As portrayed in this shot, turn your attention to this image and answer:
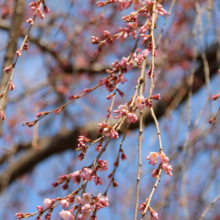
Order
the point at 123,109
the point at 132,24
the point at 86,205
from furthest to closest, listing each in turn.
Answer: the point at 132,24 → the point at 123,109 → the point at 86,205

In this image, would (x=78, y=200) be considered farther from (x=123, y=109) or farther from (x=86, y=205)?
(x=123, y=109)

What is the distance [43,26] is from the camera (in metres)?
2.91

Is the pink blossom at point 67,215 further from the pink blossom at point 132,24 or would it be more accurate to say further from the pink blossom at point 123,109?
the pink blossom at point 132,24

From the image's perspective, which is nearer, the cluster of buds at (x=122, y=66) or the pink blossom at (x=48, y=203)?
the pink blossom at (x=48, y=203)

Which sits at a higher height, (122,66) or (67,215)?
(122,66)

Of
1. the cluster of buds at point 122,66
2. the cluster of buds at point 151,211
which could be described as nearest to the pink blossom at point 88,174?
the cluster of buds at point 151,211

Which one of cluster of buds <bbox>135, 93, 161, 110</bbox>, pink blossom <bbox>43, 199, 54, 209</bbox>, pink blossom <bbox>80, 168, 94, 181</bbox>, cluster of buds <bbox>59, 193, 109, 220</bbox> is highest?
cluster of buds <bbox>135, 93, 161, 110</bbox>

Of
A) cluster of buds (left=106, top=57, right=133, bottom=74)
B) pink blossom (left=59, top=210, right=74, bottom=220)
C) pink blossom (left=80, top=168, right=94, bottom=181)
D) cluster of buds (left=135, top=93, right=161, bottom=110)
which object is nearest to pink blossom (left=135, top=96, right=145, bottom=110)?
cluster of buds (left=135, top=93, right=161, bottom=110)

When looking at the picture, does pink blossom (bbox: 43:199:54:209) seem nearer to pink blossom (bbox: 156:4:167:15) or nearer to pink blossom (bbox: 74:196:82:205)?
pink blossom (bbox: 74:196:82:205)

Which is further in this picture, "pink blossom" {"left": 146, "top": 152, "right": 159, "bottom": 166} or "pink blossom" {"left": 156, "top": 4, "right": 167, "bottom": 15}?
"pink blossom" {"left": 156, "top": 4, "right": 167, "bottom": 15}

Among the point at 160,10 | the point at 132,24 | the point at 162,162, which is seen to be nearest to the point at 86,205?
the point at 162,162

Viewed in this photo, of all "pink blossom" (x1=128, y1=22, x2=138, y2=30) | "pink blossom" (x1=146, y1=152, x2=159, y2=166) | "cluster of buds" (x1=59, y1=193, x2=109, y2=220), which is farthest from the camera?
"pink blossom" (x1=128, y1=22, x2=138, y2=30)

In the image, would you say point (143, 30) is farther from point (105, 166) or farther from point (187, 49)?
point (187, 49)

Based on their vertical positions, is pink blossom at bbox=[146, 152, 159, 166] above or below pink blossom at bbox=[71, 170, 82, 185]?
below
